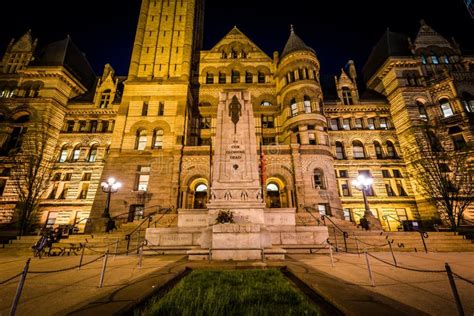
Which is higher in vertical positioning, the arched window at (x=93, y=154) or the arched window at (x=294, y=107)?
the arched window at (x=294, y=107)

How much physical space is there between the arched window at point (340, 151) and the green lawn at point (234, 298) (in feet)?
82.2

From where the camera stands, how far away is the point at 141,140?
24.0 metres

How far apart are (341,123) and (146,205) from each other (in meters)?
26.5

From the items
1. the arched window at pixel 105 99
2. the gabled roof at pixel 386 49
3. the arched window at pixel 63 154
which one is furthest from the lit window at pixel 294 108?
the arched window at pixel 63 154

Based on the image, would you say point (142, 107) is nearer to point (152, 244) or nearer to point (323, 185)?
point (152, 244)

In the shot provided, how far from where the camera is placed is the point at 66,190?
25.2 metres

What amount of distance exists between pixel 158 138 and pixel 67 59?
72.3 feet

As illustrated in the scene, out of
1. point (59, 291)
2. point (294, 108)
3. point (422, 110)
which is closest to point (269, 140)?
point (294, 108)

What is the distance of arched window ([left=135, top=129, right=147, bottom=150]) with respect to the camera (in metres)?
23.6

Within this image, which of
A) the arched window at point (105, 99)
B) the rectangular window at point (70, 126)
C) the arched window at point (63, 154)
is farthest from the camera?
the arched window at point (105, 99)

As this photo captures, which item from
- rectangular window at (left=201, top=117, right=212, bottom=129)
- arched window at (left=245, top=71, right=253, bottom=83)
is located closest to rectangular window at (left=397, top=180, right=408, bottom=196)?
arched window at (left=245, top=71, right=253, bottom=83)

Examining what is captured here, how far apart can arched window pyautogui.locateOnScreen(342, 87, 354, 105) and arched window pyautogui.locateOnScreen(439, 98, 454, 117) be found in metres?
10.1

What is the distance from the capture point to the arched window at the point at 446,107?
25.2 metres

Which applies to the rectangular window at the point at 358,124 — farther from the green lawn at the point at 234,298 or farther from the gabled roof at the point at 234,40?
the green lawn at the point at 234,298
